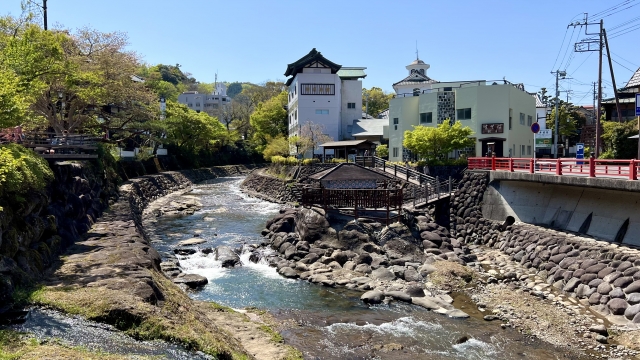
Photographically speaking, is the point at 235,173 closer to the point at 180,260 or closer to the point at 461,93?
the point at 461,93

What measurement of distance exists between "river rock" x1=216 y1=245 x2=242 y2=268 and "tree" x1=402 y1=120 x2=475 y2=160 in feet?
58.1

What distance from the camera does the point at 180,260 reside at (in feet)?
72.6

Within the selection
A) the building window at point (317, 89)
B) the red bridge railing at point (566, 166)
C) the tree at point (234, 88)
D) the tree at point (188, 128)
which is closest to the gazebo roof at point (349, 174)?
the red bridge railing at point (566, 166)

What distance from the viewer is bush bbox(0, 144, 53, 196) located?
1217 centimetres

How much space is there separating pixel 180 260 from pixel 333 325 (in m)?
10.5

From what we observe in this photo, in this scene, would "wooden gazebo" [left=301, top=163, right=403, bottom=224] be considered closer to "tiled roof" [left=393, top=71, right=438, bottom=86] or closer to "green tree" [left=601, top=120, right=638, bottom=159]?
"green tree" [left=601, top=120, right=638, bottom=159]

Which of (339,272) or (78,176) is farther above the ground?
(78,176)

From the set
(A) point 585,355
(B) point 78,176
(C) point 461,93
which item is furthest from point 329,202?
(C) point 461,93

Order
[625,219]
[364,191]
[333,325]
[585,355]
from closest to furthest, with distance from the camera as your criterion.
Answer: [585,355] < [333,325] < [625,219] < [364,191]

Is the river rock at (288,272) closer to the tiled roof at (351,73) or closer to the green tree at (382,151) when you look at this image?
the green tree at (382,151)

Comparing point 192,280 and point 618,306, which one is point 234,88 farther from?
point 618,306

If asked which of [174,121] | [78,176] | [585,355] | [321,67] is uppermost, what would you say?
[321,67]

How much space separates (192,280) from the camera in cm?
1828

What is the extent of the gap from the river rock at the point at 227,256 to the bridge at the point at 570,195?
15.2 m
